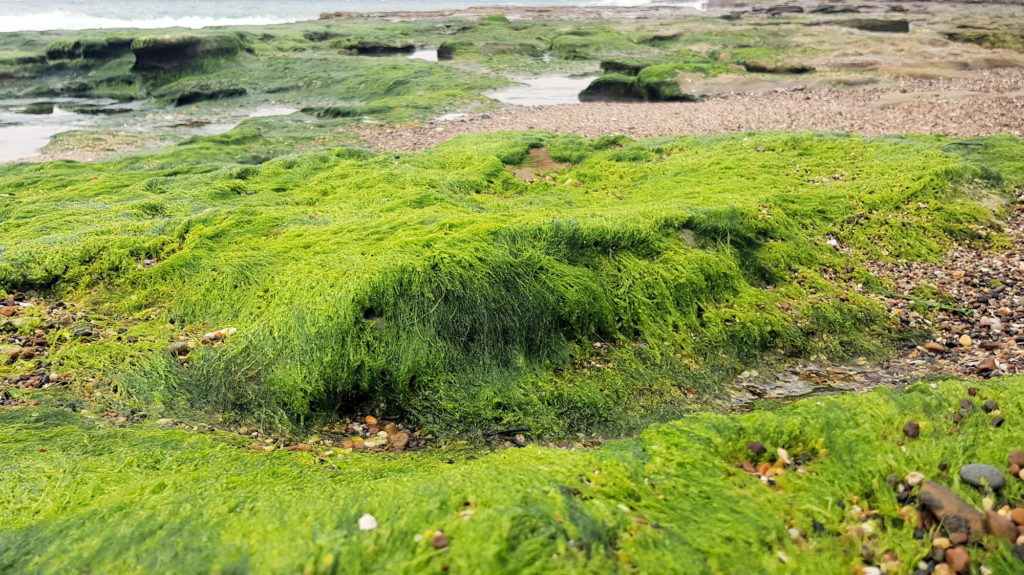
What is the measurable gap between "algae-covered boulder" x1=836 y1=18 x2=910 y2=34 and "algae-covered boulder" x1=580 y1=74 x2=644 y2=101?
15597mm

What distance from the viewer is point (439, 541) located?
2432 mm

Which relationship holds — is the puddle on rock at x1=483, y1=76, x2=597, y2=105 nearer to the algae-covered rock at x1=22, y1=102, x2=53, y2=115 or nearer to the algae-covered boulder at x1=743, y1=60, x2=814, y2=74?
the algae-covered boulder at x1=743, y1=60, x2=814, y2=74

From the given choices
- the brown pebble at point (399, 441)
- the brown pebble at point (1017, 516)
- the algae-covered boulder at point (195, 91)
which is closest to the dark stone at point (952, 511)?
the brown pebble at point (1017, 516)

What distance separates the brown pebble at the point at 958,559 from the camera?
8.00 ft

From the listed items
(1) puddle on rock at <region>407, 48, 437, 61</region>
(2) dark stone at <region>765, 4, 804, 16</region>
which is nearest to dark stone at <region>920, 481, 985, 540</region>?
(1) puddle on rock at <region>407, 48, 437, 61</region>

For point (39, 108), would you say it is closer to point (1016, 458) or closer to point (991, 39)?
point (1016, 458)

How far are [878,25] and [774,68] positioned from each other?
12.7 metres

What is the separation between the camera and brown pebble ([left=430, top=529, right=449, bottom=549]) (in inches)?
95.3

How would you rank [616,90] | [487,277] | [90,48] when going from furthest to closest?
[90,48] → [616,90] → [487,277]

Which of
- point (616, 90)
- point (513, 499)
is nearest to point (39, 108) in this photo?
point (616, 90)

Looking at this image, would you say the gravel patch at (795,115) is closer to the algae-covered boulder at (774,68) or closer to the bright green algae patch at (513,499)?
the algae-covered boulder at (774,68)

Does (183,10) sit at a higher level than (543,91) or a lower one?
higher

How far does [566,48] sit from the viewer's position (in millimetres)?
24703

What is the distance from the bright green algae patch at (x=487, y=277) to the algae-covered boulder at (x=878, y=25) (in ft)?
72.0
